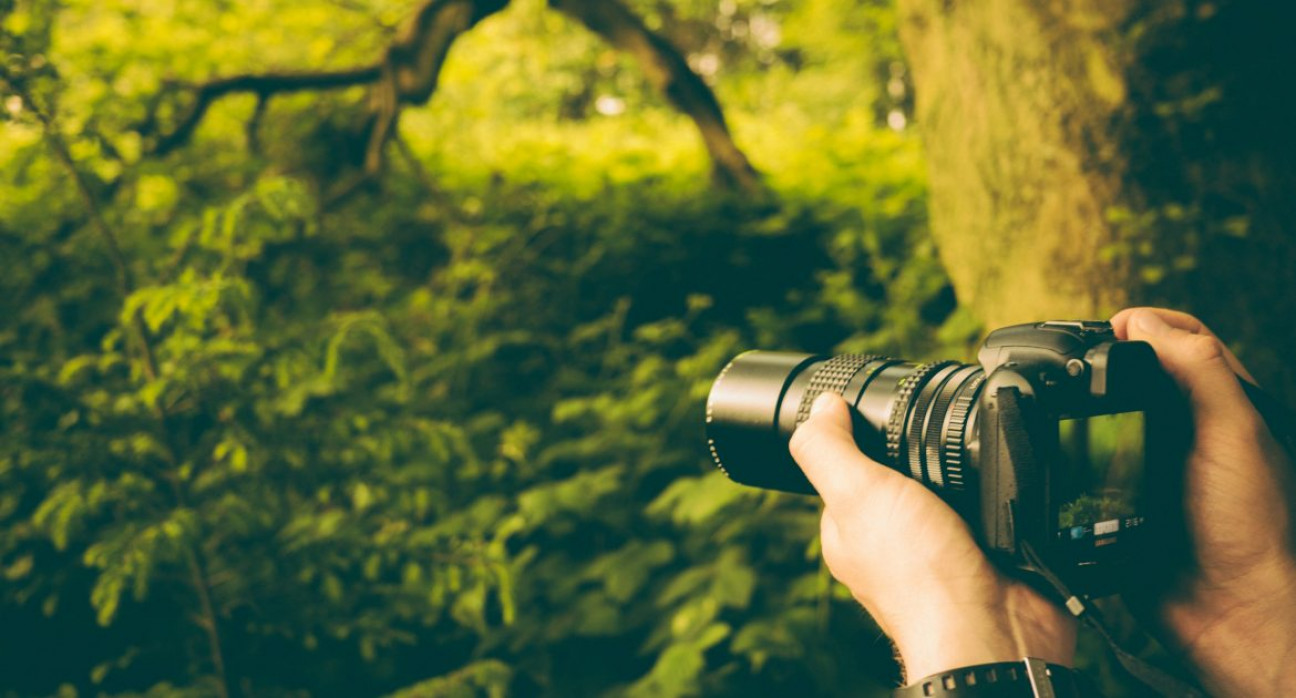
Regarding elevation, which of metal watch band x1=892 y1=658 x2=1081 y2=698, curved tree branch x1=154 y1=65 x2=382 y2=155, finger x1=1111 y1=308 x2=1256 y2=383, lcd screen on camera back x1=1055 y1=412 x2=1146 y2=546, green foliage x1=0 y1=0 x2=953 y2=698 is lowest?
green foliage x1=0 y1=0 x2=953 y2=698

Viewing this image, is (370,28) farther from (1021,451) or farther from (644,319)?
(1021,451)

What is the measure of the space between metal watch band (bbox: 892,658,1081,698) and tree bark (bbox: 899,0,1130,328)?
1.39 metres

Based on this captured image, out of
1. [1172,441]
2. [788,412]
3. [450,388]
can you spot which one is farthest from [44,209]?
[1172,441]

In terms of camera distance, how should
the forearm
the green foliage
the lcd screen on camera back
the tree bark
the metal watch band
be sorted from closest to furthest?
the metal watch band < the lcd screen on camera back < the forearm < the green foliage < the tree bark

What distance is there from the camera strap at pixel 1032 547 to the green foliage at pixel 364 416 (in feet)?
1.08

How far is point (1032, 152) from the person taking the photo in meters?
2.10

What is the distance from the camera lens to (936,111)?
241 centimetres

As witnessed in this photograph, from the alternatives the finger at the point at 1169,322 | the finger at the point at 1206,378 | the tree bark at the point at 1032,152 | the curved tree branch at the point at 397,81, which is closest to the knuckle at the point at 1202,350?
the finger at the point at 1206,378

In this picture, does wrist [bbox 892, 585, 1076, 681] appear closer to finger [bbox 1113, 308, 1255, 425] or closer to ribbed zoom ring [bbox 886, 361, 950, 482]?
ribbed zoom ring [bbox 886, 361, 950, 482]

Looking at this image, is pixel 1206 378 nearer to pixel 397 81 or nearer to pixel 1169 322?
pixel 1169 322

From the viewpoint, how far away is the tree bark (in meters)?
2.00

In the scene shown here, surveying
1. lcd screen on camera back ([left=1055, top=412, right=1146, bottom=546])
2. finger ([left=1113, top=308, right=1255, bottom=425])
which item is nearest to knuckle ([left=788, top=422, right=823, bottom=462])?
lcd screen on camera back ([left=1055, top=412, right=1146, bottom=546])

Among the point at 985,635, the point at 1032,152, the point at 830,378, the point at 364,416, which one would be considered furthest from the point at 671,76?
the point at 985,635

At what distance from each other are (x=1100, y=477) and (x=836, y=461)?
0.26m
